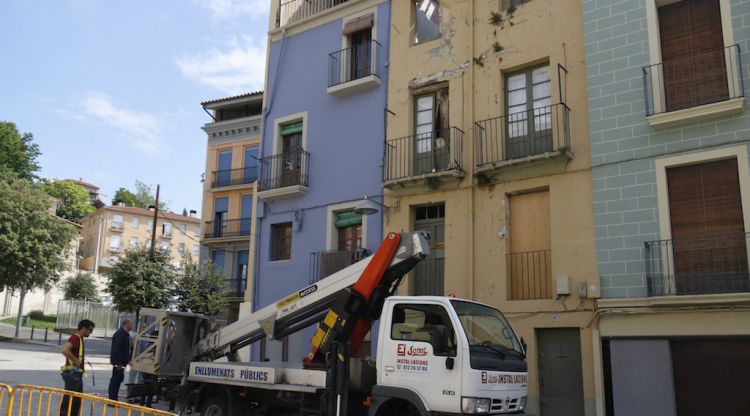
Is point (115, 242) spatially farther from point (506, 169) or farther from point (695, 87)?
point (695, 87)

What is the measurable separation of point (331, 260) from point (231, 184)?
2189 centimetres

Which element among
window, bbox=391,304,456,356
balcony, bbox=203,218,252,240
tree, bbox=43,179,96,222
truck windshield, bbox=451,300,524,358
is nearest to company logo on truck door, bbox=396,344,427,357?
window, bbox=391,304,456,356

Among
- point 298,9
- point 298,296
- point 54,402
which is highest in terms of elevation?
point 298,9

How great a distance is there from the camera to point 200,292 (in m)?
21.9

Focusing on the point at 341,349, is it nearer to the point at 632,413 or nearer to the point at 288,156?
the point at 632,413

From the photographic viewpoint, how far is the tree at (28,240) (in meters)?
34.9

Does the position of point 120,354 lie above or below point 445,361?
below

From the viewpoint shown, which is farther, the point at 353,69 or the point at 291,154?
the point at 291,154

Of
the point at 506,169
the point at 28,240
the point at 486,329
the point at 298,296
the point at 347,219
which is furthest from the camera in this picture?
the point at 28,240

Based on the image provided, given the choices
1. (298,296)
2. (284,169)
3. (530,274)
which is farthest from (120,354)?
(530,274)

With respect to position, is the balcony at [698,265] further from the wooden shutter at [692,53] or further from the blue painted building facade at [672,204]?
the wooden shutter at [692,53]

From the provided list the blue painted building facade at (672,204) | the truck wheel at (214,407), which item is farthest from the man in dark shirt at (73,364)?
the blue painted building facade at (672,204)

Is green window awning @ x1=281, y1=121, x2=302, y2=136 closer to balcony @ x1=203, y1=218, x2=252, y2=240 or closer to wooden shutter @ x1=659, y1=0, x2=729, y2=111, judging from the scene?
wooden shutter @ x1=659, y1=0, x2=729, y2=111

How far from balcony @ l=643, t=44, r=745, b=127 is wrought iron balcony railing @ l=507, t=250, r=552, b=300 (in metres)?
3.68
